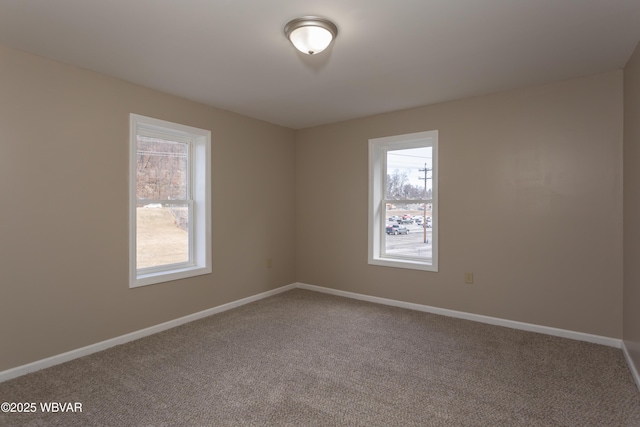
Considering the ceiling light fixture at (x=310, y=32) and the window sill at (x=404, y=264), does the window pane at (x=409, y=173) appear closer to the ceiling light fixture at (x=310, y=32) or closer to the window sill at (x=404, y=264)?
the window sill at (x=404, y=264)

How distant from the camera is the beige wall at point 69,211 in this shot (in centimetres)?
259

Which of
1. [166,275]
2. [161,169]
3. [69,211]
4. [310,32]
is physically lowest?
[166,275]

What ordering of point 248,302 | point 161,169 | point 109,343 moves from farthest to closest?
point 248,302
point 161,169
point 109,343

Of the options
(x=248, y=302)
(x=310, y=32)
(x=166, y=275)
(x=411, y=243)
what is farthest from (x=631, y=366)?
(x=166, y=275)

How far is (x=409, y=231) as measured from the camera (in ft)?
14.5

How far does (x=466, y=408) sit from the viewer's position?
2.17 metres

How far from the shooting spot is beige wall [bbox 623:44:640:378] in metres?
2.51

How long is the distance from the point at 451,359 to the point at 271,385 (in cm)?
145

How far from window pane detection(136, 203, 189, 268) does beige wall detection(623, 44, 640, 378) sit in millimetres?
4051

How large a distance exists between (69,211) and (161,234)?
97cm

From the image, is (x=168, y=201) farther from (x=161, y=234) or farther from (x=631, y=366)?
(x=631, y=366)

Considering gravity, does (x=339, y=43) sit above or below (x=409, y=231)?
above

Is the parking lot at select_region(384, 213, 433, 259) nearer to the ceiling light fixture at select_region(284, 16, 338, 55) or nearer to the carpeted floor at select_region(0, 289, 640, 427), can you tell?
the carpeted floor at select_region(0, 289, 640, 427)

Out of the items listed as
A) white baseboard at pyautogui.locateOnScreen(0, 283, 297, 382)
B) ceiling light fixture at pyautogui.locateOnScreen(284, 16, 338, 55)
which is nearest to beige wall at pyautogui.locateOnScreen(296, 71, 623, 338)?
white baseboard at pyautogui.locateOnScreen(0, 283, 297, 382)
